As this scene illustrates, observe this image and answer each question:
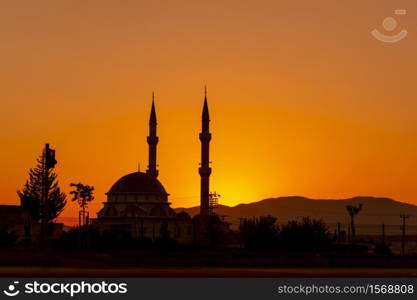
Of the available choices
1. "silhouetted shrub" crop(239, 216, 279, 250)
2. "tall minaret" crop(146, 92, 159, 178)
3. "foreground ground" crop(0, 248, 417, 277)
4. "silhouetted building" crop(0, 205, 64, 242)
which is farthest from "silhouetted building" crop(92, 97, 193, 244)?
"foreground ground" crop(0, 248, 417, 277)

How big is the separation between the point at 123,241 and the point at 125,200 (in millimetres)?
39486

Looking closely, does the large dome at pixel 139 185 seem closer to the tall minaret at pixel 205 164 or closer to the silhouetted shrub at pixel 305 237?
the tall minaret at pixel 205 164

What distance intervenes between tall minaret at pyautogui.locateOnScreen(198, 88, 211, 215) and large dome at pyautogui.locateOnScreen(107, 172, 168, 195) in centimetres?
889

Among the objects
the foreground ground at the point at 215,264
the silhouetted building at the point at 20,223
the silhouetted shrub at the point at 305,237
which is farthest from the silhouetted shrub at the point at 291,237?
the silhouetted building at the point at 20,223

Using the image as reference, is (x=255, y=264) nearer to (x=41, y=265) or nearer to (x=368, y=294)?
(x=41, y=265)

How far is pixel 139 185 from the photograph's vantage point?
419ft

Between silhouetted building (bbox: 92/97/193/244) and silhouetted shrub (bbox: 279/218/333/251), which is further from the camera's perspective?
silhouetted building (bbox: 92/97/193/244)

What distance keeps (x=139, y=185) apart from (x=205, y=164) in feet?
49.2

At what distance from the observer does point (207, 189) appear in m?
119

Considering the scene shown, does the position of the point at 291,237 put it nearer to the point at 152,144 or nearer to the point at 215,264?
the point at 215,264

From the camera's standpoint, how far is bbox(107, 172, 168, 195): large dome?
418ft

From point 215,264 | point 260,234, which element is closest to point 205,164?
point 260,234

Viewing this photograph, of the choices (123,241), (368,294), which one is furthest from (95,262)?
(123,241)

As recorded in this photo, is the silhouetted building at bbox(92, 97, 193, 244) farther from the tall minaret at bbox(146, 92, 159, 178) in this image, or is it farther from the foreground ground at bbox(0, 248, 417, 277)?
the foreground ground at bbox(0, 248, 417, 277)
